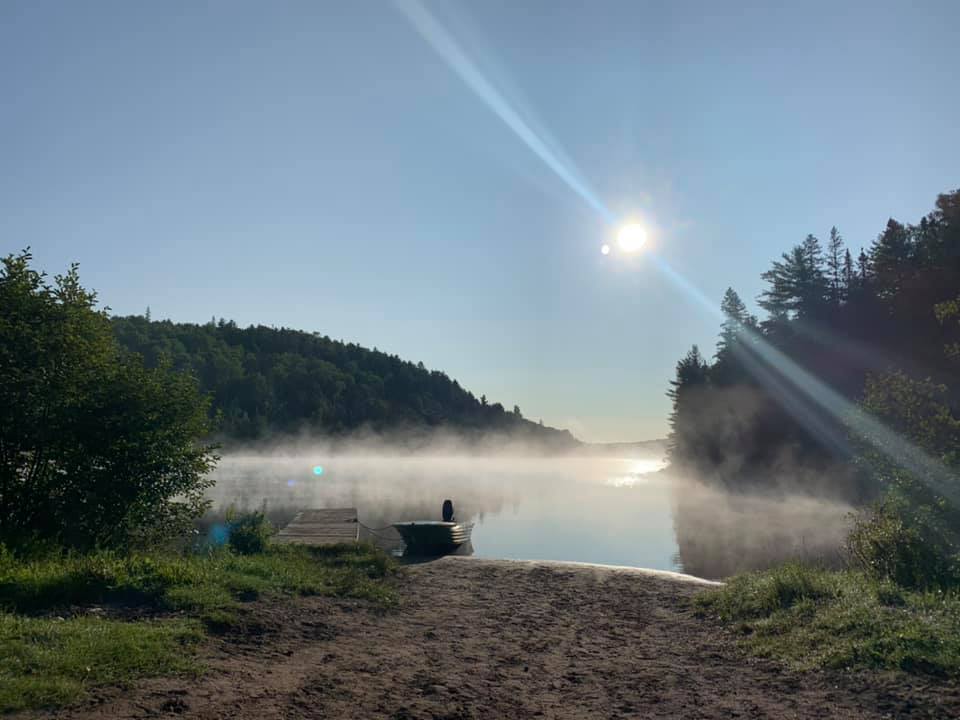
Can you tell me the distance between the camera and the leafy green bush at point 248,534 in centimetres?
1529

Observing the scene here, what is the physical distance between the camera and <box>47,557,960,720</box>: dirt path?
6.41 metres

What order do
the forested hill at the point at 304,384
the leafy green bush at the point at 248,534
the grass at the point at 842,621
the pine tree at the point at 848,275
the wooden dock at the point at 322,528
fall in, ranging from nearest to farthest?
the grass at the point at 842,621, the leafy green bush at the point at 248,534, the wooden dock at the point at 322,528, the pine tree at the point at 848,275, the forested hill at the point at 304,384

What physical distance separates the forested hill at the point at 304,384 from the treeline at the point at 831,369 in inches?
3208

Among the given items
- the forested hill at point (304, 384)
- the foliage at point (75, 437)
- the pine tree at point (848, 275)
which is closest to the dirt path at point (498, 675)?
the foliage at point (75, 437)

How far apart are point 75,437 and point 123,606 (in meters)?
5.33

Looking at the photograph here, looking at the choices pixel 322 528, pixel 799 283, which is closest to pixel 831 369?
pixel 799 283

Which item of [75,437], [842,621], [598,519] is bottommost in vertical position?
[598,519]

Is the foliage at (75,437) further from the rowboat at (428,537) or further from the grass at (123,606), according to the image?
the rowboat at (428,537)

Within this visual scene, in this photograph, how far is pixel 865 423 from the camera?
14.0 m

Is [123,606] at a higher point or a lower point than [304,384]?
lower

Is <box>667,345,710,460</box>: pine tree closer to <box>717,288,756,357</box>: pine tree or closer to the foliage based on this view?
<box>717,288,756,357</box>: pine tree

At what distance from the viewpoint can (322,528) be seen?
23672 millimetres

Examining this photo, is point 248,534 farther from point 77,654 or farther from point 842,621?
point 842,621

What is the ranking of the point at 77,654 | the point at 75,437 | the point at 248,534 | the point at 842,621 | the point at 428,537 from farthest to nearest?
the point at 428,537 < the point at 248,534 < the point at 75,437 < the point at 842,621 < the point at 77,654
